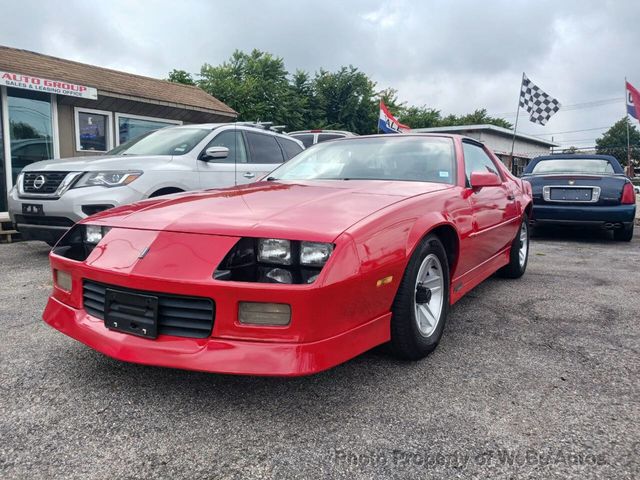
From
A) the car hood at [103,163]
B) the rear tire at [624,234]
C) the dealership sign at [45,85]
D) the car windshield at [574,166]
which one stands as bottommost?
the rear tire at [624,234]

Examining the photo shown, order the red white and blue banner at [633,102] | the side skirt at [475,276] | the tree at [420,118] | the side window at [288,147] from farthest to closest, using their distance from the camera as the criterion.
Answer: the tree at [420,118]
the red white and blue banner at [633,102]
the side window at [288,147]
the side skirt at [475,276]

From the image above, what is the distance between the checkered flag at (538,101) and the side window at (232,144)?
1133 centimetres

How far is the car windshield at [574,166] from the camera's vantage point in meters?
7.76

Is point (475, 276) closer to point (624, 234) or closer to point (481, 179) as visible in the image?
point (481, 179)

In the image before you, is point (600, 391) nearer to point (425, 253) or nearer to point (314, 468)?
point (425, 253)

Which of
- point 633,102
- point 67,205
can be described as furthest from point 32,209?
point 633,102

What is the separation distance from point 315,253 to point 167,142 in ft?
13.8

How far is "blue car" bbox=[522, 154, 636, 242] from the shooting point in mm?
6875

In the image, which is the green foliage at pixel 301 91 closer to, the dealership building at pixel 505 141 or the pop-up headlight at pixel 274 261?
the dealership building at pixel 505 141

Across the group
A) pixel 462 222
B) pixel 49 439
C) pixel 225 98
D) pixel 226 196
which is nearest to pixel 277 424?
pixel 49 439

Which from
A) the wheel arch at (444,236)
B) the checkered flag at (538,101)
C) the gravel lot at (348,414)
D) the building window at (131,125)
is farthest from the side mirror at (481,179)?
the checkered flag at (538,101)

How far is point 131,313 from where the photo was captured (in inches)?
80.5

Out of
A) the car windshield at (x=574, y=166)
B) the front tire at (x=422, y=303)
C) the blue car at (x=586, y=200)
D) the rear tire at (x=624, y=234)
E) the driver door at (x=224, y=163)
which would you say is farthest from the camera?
the car windshield at (x=574, y=166)

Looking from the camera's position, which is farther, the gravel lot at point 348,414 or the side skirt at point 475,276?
the side skirt at point 475,276
